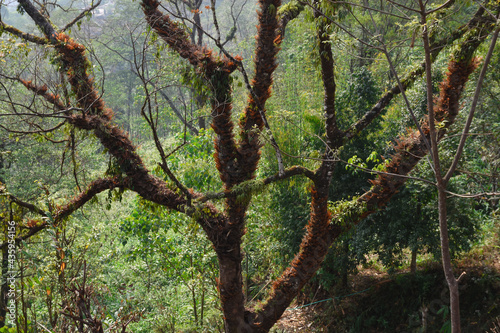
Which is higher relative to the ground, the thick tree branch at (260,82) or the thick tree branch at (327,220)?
the thick tree branch at (260,82)

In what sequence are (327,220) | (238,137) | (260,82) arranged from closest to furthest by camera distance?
(260,82), (327,220), (238,137)

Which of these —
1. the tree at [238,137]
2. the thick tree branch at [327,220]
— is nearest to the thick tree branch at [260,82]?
the tree at [238,137]

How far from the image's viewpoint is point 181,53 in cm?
419

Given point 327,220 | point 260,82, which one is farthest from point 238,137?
point 327,220

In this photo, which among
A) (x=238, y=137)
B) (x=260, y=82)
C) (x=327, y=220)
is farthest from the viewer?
(x=238, y=137)

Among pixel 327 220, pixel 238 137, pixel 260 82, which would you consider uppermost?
pixel 260 82

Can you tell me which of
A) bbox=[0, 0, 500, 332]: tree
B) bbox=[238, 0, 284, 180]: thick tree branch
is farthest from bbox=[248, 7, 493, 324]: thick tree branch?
bbox=[238, 0, 284, 180]: thick tree branch

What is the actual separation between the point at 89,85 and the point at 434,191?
513cm

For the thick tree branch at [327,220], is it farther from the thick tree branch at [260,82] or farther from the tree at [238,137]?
the thick tree branch at [260,82]

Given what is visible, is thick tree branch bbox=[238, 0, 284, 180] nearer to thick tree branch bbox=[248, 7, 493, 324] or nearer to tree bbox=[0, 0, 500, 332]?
tree bbox=[0, 0, 500, 332]

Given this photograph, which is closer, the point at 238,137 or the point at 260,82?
the point at 260,82

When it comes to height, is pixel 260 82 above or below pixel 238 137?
above

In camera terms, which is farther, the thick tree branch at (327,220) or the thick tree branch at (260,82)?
the thick tree branch at (327,220)

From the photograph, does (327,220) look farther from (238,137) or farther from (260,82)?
(260,82)
